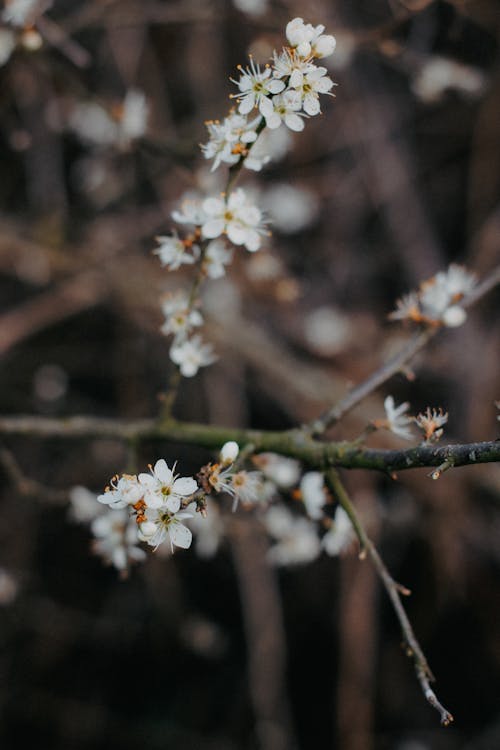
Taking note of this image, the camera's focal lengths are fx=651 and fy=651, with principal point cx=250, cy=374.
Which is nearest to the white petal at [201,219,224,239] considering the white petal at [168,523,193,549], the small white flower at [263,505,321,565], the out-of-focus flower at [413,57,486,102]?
the white petal at [168,523,193,549]

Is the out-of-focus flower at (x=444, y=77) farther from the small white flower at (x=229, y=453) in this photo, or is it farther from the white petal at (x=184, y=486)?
the white petal at (x=184, y=486)

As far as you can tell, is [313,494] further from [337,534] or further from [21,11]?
[21,11]

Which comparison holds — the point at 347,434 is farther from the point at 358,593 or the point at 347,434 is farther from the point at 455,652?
the point at 455,652

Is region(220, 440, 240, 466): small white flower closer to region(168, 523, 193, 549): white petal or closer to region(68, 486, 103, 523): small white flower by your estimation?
region(168, 523, 193, 549): white petal

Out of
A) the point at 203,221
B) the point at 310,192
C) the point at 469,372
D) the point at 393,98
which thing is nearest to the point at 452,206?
the point at 393,98

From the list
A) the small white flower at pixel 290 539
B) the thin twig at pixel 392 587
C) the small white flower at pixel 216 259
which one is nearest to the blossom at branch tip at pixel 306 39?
the small white flower at pixel 216 259

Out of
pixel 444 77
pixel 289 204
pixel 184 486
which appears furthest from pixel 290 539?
pixel 289 204

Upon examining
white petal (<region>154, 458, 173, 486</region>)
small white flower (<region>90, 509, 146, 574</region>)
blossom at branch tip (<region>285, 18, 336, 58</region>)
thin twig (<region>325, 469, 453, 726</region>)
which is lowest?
thin twig (<region>325, 469, 453, 726</region>)
